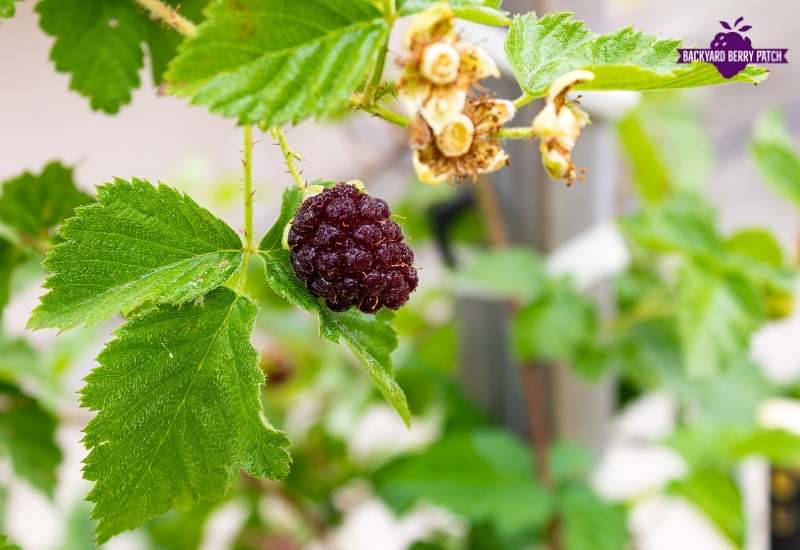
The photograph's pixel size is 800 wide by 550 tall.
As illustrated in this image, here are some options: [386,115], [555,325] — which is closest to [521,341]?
[555,325]

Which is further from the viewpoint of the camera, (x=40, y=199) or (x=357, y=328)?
(x=40, y=199)

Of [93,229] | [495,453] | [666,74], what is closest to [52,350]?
[495,453]

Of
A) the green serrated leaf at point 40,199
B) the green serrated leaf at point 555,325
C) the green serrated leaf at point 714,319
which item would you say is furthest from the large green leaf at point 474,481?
the green serrated leaf at point 40,199

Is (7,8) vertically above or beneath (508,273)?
above

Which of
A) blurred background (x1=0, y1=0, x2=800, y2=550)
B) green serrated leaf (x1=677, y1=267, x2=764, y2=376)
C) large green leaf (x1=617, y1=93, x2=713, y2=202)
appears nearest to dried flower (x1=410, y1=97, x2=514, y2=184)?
blurred background (x1=0, y1=0, x2=800, y2=550)


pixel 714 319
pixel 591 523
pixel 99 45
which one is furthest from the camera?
pixel 591 523

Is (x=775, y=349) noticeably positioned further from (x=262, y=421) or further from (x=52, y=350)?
(x=262, y=421)

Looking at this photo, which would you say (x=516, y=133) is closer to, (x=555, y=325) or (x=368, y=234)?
(x=368, y=234)
